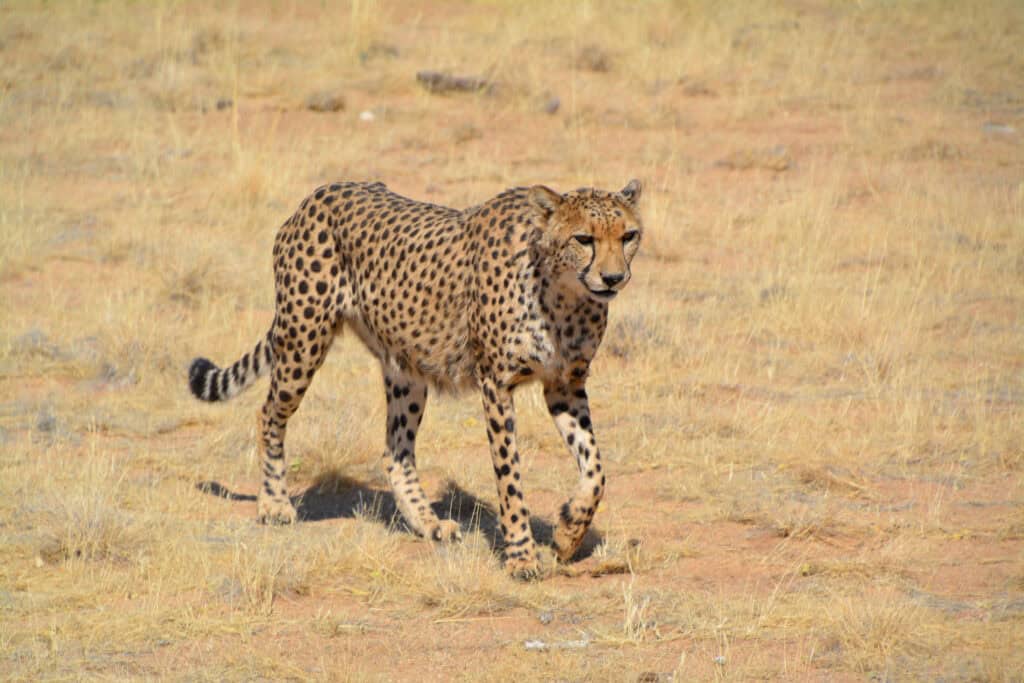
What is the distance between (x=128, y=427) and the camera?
272 inches

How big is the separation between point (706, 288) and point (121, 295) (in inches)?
134

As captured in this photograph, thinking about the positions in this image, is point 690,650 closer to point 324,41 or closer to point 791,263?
point 791,263

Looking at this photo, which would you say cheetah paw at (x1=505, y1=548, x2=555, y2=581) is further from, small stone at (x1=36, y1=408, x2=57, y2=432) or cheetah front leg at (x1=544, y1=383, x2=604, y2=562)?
small stone at (x1=36, y1=408, x2=57, y2=432)

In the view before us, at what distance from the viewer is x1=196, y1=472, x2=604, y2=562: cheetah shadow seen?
5.82 metres

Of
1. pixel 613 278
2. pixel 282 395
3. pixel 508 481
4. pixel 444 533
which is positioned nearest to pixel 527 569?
pixel 508 481

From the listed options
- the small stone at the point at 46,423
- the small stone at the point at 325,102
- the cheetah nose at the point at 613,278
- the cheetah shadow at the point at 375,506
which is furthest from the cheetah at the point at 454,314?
the small stone at the point at 325,102

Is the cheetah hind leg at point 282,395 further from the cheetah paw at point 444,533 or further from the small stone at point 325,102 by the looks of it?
the small stone at point 325,102

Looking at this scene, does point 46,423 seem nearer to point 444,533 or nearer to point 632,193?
point 444,533

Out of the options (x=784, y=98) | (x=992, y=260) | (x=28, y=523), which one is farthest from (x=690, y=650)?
(x=784, y=98)

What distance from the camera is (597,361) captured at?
7.81m

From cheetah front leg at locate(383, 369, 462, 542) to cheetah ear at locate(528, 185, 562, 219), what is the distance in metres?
1.08

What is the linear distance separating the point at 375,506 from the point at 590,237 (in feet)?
6.16

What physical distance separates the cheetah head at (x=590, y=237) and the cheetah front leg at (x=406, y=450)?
42.1 inches

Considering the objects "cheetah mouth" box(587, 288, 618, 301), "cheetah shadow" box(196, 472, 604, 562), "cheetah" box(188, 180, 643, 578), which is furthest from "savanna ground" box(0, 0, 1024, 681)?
"cheetah mouth" box(587, 288, 618, 301)
